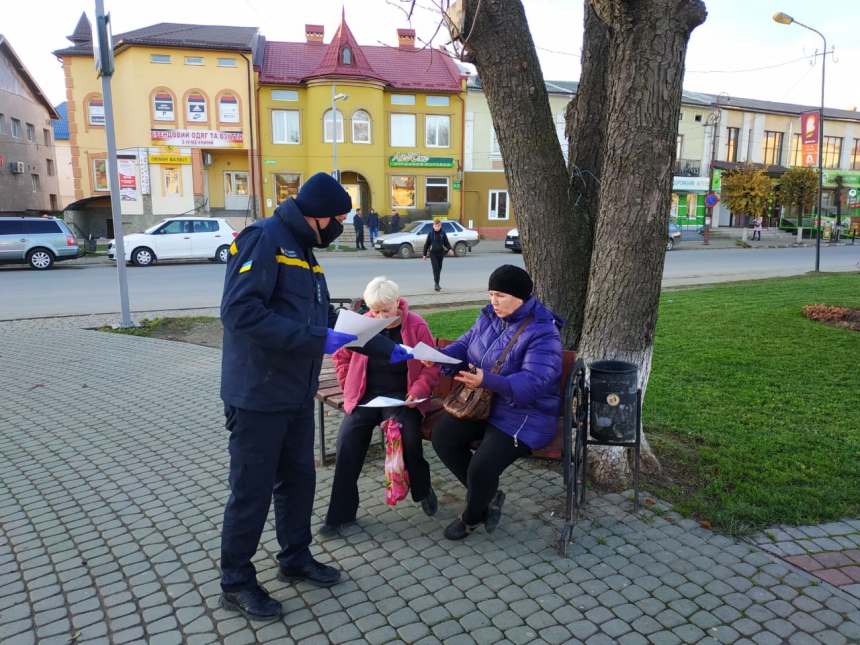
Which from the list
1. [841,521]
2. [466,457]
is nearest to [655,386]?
[841,521]

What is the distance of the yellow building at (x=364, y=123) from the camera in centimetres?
3244

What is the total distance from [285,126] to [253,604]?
3270cm

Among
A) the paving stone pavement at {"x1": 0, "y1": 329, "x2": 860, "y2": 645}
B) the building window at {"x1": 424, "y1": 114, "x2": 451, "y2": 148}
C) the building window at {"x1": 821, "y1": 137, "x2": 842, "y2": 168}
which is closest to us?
the paving stone pavement at {"x1": 0, "y1": 329, "x2": 860, "y2": 645}

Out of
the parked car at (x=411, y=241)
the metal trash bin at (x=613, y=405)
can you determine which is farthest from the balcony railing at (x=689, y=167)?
the metal trash bin at (x=613, y=405)

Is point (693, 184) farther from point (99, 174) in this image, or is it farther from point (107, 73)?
point (107, 73)

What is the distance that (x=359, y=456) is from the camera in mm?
3881

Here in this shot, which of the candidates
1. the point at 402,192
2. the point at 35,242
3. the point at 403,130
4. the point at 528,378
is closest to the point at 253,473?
the point at 528,378

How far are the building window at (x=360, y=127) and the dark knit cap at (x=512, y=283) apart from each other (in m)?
31.0

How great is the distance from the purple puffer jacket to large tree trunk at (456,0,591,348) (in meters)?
1.14

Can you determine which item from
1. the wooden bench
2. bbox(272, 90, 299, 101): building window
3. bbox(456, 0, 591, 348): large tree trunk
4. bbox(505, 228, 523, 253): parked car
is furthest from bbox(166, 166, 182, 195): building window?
bbox(456, 0, 591, 348): large tree trunk

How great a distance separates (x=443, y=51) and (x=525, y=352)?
254cm

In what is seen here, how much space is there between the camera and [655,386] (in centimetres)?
642

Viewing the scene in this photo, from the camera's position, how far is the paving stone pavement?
9.50 feet

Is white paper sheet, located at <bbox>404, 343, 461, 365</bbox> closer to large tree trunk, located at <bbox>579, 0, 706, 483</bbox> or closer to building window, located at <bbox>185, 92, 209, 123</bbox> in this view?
large tree trunk, located at <bbox>579, 0, 706, 483</bbox>
